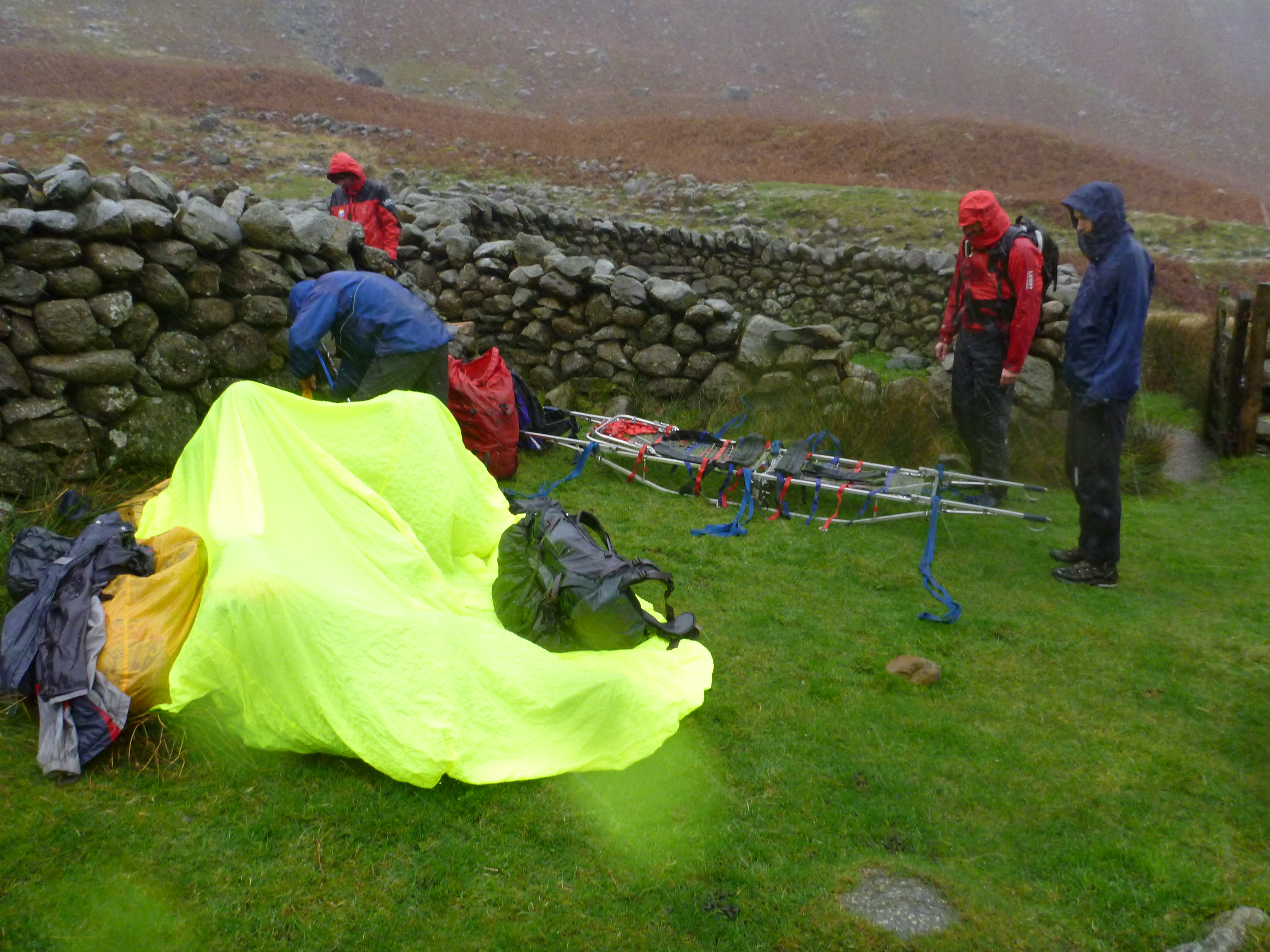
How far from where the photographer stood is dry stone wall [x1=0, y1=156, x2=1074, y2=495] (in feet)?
16.5

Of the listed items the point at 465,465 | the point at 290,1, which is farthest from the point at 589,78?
the point at 465,465

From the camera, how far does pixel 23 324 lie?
16.2ft

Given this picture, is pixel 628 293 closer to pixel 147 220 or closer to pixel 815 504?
pixel 815 504

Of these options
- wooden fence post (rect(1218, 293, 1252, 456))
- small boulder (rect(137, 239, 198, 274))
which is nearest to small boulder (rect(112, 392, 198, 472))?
small boulder (rect(137, 239, 198, 274))

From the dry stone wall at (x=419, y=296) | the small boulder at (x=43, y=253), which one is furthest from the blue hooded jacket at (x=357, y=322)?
the small boulder at (x=43, y=253)

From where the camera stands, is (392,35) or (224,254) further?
(392,35)

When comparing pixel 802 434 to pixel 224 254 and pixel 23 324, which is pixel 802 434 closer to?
pixel 224 254

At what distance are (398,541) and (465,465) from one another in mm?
941

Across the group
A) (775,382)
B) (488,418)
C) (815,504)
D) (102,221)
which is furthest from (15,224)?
(775,382)

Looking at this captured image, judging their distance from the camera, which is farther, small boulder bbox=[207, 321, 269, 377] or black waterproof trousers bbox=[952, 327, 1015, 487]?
black waterproof trousers bbox=[952, 327, 1015, 487]

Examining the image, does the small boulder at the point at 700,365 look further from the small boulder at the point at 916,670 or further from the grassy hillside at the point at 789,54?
the grassy hillside at the point at 789,54

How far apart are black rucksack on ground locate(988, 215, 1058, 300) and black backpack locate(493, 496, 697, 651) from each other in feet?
12.4

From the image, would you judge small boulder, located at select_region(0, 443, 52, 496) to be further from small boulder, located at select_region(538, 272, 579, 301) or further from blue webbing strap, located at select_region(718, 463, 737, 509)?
small boulder, located at select_region(538, 272, 579, 301)

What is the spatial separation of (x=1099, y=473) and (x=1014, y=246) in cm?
175
